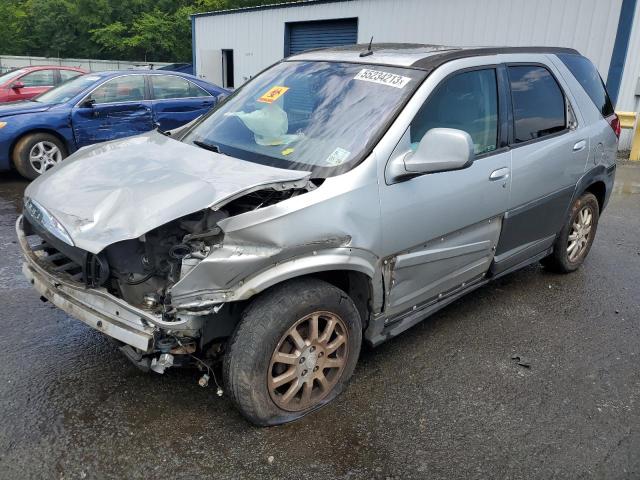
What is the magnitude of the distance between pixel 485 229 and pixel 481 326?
0.81 m

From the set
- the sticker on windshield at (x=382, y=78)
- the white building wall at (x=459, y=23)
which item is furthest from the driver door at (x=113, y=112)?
the white building wall at (x=459, y=23)

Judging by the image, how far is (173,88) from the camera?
850cm

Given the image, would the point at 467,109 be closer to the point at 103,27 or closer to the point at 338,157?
the point at 338,157

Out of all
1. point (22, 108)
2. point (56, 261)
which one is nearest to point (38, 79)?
point (22, 108)

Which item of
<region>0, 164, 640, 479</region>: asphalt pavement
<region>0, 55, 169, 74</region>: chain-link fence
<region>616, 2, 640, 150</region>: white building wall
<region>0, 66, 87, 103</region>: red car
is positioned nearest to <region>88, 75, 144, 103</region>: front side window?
<region>0, 66, 87, 103</region>: red car

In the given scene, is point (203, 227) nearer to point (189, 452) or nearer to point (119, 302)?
point (119, 302)

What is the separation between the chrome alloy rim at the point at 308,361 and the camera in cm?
259

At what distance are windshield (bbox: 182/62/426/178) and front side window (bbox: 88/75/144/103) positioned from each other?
494cm

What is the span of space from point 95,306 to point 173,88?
6.71 meters

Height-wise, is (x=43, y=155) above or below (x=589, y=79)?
below

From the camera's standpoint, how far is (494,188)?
132 inches

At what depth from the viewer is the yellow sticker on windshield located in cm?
343

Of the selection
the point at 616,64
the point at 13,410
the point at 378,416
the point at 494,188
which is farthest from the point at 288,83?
the point at 616,64

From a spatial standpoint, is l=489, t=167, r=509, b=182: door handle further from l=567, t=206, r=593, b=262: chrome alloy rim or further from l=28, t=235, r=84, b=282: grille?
l=28, t=235, r=84, b=282: grille
